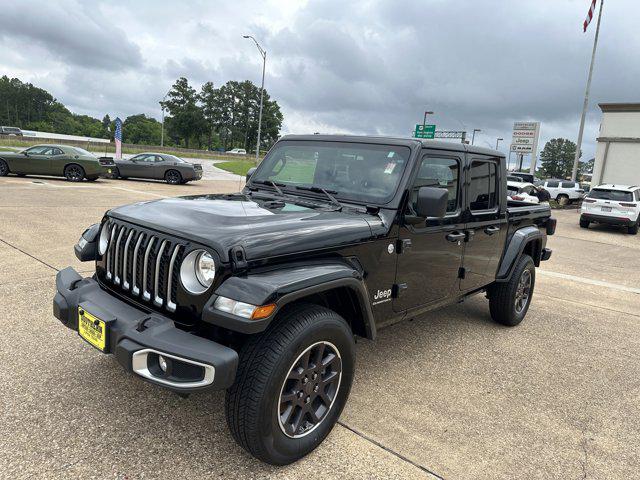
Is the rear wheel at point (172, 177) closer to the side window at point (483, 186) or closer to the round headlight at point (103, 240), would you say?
the side window at point (483, 186)

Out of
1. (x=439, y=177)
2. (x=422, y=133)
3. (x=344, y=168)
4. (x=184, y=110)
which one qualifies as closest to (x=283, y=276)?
(x=344, y=168)

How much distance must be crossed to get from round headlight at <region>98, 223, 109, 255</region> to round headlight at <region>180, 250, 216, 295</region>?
3.06 ft

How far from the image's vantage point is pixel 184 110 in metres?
92.1

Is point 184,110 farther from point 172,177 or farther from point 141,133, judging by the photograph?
point 172,177

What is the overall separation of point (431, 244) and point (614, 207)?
50.9 ft

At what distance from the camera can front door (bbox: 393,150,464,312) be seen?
339 centimetres

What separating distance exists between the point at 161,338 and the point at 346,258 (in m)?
1.17

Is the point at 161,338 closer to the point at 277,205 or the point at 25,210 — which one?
the point at 277,205

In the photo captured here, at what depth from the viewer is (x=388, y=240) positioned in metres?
3.21

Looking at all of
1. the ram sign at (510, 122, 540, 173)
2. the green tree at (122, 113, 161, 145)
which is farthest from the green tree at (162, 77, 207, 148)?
the ram sign at (510, 122, 540, 173)

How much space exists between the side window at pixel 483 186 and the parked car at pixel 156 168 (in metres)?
18.0

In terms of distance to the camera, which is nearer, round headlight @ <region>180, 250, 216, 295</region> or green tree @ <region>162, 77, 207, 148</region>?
round headlight @ <region>180, 250, 216, 295</region>

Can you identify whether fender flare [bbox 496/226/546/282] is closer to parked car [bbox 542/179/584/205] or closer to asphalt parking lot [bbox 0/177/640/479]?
asphalt parking lot [bbox 0/177/640/479]

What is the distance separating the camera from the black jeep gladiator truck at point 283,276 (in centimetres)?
231
